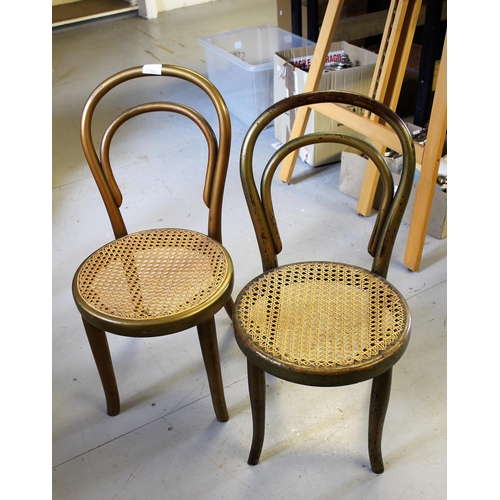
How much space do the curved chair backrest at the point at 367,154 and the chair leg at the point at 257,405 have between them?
0.28m

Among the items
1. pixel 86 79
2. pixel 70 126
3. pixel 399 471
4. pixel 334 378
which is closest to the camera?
pixel 334 378

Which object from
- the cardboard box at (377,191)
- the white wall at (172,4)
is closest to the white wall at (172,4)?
the white wall at (172,4)

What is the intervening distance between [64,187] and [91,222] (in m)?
0.40

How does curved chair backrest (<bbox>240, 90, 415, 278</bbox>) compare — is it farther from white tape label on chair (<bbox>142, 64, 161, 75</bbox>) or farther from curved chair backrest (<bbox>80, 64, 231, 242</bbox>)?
white tape label on chair (<bbox>142, 64, 161, 75</bbox>)

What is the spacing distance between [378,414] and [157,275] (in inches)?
23.8

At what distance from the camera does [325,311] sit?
121 centimetres

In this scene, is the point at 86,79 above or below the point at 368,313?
below

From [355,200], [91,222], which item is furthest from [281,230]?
[91,222]

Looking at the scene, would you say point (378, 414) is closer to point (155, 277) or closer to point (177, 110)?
point (155, 277)

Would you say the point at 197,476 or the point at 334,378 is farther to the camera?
the point at 197,476

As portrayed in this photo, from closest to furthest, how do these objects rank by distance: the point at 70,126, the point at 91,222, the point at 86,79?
the point at 91,222, the point at 70,126, the point at 86,79

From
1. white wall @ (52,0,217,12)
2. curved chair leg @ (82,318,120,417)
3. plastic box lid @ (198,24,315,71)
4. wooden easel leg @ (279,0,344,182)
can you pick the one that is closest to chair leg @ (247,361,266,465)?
curved chair leg @ (82,318,120,417)

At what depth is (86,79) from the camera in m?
4.04

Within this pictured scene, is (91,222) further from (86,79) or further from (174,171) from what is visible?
(86,79)
